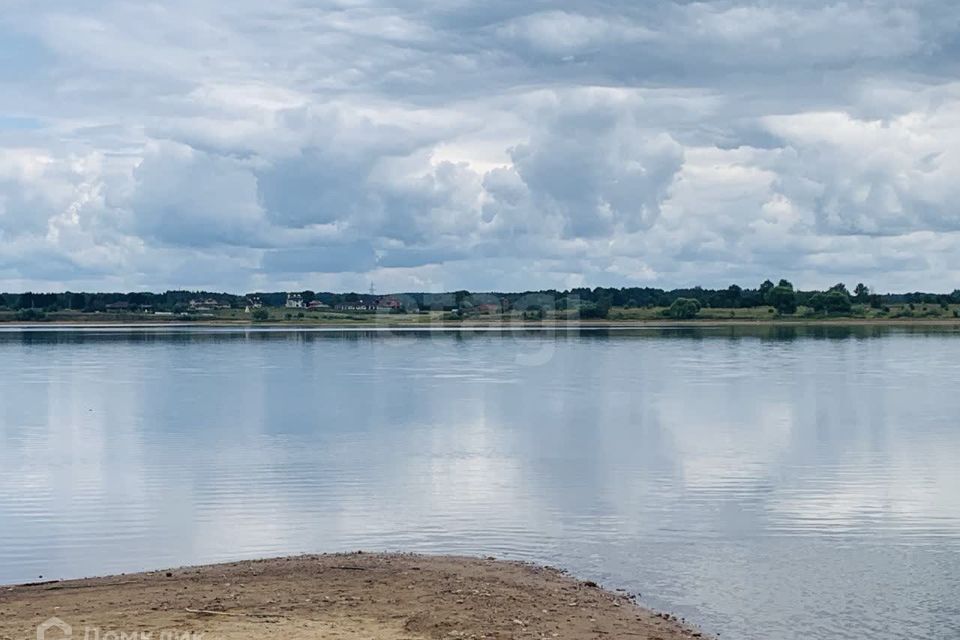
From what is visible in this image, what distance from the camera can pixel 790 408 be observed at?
41.0m

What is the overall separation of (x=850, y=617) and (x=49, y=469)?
65.8 ft

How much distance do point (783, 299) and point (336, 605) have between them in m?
183

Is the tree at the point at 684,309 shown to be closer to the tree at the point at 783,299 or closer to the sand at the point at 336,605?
the tree at the point at 783,299

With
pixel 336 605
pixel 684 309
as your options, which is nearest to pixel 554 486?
pixel 336 605

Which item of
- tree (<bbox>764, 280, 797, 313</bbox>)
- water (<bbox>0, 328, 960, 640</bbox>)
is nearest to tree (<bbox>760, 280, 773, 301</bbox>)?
tree (<bbox>764, 280, 797, 313</bbox>)

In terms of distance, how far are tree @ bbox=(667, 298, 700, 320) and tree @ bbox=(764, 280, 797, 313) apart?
44.5ft

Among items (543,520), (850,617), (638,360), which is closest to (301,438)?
(543,520)

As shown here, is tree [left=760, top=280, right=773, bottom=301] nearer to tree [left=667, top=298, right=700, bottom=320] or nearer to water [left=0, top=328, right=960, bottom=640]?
tree [left=667, top=298, right=700, bottom=320]

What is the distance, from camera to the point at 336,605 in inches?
491

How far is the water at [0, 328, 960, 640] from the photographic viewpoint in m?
15.4

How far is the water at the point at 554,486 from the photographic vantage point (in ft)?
50.4

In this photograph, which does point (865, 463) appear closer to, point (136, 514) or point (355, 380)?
point (136, 514)

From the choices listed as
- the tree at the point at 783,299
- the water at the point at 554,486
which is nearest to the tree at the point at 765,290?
the tree at the point at 783,299

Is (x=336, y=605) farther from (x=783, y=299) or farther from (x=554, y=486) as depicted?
(x=783, y=299)
